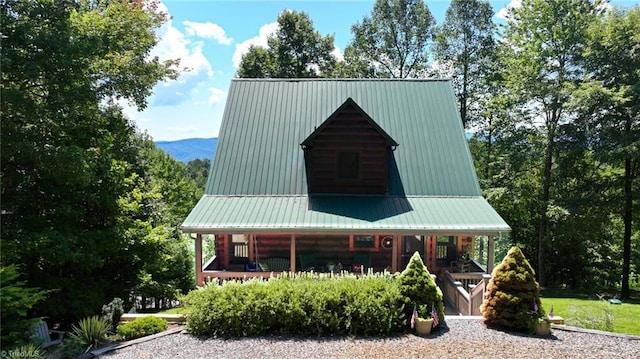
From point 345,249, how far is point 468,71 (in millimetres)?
19446

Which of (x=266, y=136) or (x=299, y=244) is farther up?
(x=266, y=136)

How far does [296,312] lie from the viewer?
9.05 meters

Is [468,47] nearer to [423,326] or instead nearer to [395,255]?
[395,255]

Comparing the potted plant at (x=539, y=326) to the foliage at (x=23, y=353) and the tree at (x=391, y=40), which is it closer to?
the foliage at (x=23, y=353)

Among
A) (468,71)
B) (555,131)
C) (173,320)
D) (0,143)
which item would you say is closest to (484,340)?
(173,320)

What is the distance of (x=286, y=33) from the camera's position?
1298 inches

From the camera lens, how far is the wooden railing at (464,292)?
10.6 metres

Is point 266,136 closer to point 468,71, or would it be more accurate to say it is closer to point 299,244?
point 299,244

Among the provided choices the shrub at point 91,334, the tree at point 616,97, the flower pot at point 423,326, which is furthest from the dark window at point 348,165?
the tree at point 616,97

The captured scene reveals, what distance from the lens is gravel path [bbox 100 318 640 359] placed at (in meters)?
8.09

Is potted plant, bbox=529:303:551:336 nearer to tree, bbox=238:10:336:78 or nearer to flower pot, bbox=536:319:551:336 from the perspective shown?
flower pot, bbox=536:319:551:336

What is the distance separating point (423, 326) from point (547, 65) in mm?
18353

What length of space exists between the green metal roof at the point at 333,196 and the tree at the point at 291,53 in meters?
15.3

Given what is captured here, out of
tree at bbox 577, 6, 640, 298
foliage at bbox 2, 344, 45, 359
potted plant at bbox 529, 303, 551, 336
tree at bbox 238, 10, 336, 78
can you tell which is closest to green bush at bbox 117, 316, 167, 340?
foliage at bbox 2, 344, 45, 359
